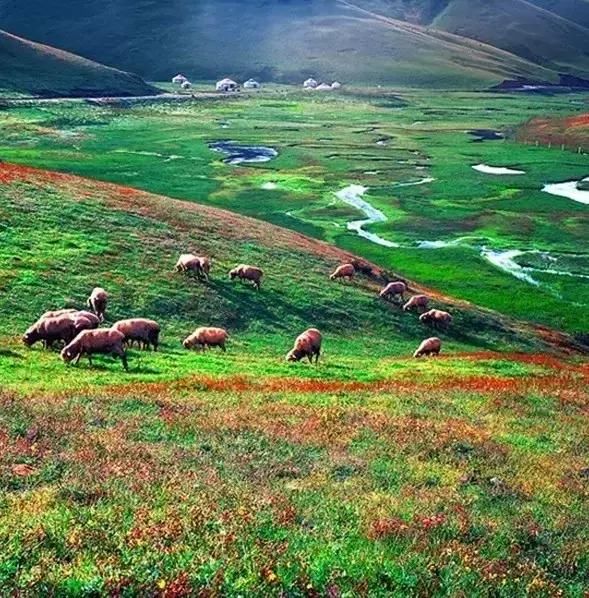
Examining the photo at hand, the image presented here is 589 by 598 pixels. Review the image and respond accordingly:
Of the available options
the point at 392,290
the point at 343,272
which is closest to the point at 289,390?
the point at 392,290

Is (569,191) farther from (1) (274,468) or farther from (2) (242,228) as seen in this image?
(1) (274,468)

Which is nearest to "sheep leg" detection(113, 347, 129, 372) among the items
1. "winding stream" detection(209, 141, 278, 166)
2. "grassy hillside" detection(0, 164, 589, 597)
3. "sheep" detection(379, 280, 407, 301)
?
"grassy hillside" detection(0, 164, 589, 597)

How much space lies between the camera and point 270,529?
1288 centimetres

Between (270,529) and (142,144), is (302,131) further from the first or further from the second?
(270,529)

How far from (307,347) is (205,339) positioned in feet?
15.3

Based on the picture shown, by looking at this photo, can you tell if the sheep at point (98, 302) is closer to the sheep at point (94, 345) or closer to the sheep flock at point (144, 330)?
the sheep flock at point (144, 330)

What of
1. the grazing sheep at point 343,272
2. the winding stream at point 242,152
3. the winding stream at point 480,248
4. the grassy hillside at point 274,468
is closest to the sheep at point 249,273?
the grassy hillside at point 274,468


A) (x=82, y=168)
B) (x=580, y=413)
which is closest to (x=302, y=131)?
(x=82, y=168)

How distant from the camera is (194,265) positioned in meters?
44.2

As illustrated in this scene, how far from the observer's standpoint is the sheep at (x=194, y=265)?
44.1m

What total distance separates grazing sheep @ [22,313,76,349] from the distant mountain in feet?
494

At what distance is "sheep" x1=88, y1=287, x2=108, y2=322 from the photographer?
35625 millimetres

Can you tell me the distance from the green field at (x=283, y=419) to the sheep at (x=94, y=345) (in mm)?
655

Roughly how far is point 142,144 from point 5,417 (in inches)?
4359
